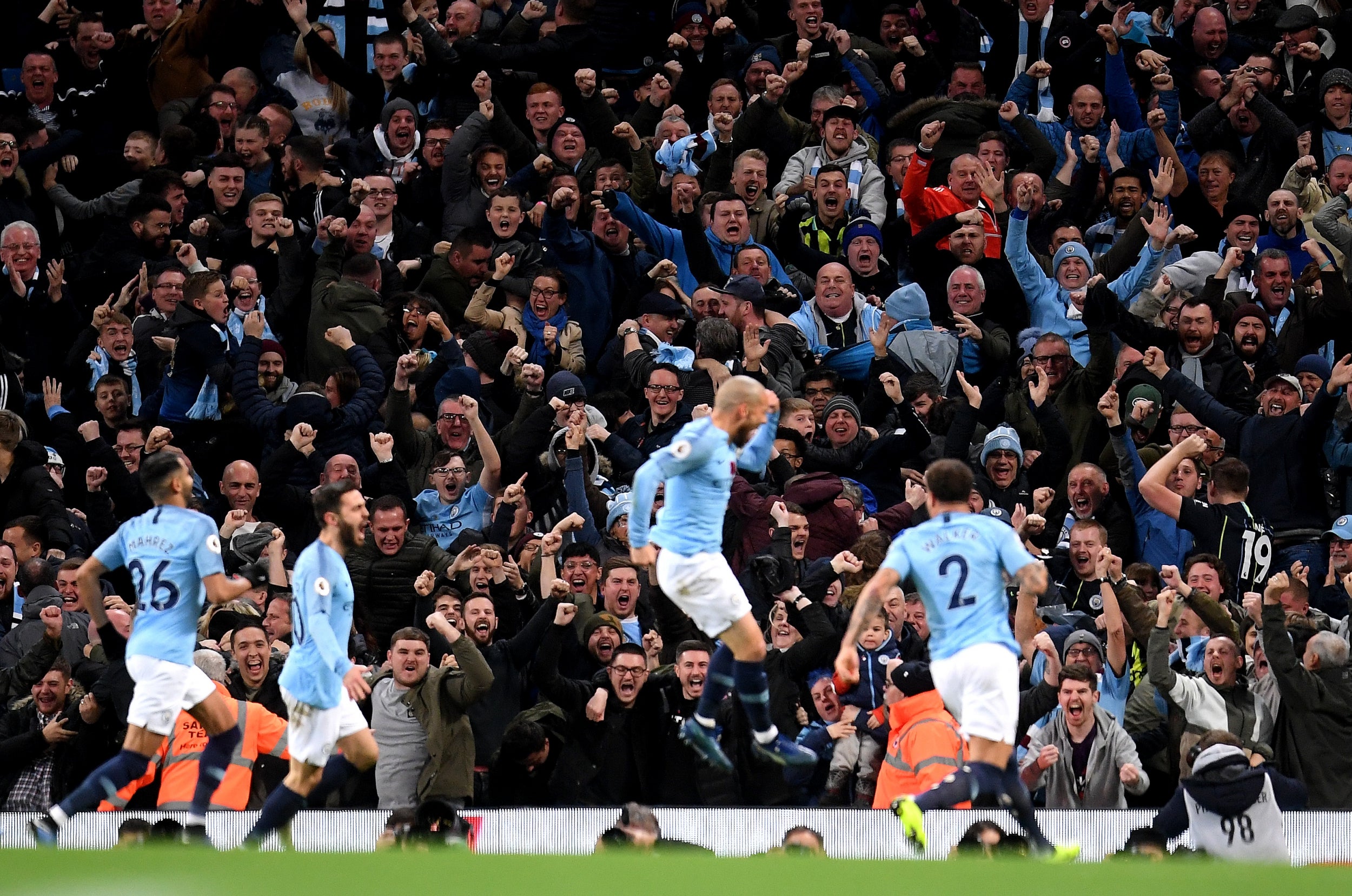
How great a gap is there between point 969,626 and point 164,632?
4379 millimetres

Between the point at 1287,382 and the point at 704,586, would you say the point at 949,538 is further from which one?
the point at 1287,382

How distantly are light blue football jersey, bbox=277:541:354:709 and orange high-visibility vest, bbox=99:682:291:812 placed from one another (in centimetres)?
122

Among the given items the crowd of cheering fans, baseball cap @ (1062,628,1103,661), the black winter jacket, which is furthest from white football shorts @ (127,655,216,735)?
baseball cap @ (1062,628,1103,661)

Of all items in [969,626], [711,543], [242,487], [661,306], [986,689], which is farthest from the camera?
[661,306]

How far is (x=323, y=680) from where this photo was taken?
11.2 m

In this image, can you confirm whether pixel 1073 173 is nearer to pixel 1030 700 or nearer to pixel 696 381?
pixel 696 381

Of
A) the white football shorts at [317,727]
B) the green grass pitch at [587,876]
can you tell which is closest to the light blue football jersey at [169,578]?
the white football shorts at [317,727]

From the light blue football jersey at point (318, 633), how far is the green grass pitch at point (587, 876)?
3.14ft

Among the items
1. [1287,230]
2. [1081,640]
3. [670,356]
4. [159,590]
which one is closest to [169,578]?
[159,590]

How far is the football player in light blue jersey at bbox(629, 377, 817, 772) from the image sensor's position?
36.3ft

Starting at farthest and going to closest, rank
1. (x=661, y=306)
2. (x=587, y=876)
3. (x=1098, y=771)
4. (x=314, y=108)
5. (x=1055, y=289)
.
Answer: (x=314, y=108)
(x=1055, y=289)
(x=661, y=306)
(x=1098, y=771)
(x=587, y=876)

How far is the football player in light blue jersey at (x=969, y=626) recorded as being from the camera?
10734 mm

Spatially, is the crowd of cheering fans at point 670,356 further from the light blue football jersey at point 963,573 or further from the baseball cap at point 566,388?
the light blue football jersey at point 963,573

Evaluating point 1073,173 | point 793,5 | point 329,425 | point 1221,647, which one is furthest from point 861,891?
point 793,5
